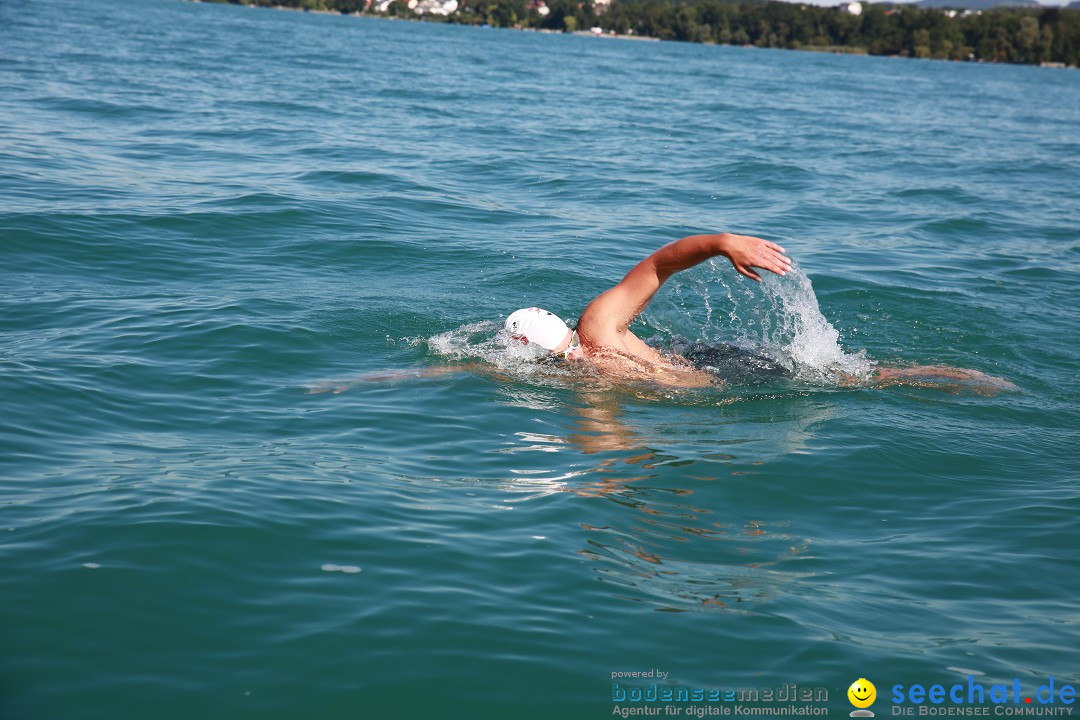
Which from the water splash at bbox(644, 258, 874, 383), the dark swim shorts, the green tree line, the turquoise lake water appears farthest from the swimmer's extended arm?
the green tree line

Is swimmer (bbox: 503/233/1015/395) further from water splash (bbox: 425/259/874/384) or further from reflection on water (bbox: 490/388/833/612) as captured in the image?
reflection on water (bbox: 490/388/833/612)

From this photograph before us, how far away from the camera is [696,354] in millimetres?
8219

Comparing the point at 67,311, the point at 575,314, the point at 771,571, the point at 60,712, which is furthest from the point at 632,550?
the point at 67,311

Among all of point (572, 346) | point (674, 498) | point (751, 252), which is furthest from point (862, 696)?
point (572, 346)

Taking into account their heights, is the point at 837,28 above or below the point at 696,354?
above

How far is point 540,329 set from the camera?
7.62 meters

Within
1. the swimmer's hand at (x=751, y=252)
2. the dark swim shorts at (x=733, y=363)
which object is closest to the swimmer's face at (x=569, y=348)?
the dark swim shorts at (x=733, y=363)

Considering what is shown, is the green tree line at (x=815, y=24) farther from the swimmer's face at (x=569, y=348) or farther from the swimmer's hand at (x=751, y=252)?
the swimmer's hand at (x=751, y=252)

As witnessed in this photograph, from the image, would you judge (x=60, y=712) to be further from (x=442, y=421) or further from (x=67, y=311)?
(x=67, y=311)

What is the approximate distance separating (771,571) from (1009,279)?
901 cm

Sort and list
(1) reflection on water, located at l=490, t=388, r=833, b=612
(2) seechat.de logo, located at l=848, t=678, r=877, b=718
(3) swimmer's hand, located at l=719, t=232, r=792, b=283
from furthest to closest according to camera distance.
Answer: (3) swimmer's hand, located at l=719, t=232, r=792, b=283, (1) reflection on water, located at l=490, t=388, r=833, b=612, (2) seechat.de logo, located at l=848, t=678, r=877, b=718

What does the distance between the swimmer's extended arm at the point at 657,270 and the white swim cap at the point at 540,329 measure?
0.23 metres

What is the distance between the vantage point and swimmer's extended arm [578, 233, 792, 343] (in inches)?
246

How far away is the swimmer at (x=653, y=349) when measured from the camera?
20.7 ft
